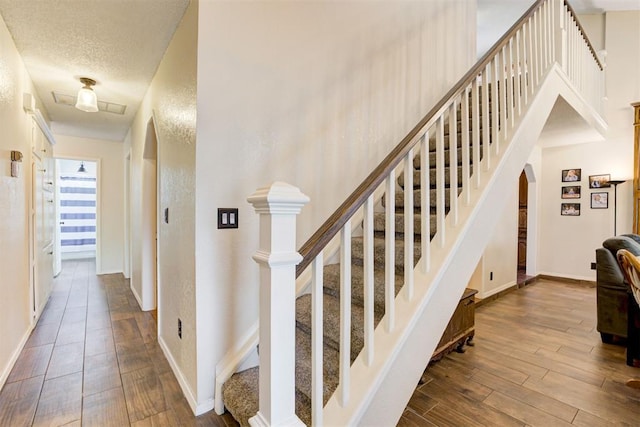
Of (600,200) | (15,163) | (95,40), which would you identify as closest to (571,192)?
(600,200)

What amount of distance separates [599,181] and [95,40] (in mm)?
6667

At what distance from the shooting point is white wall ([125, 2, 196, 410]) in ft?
5.88

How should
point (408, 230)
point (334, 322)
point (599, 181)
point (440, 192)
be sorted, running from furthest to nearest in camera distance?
point (599, 181) < point (334, 322) < point (440, 192) < point (408, 230)

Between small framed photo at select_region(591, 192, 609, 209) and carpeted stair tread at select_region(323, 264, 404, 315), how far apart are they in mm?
5098

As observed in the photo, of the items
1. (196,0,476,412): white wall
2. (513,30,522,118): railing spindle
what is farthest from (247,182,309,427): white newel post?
(513,30,522,118): railing spindle

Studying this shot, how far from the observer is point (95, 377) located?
6.97ft

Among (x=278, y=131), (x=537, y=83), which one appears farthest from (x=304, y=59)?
(x=537, y=83)

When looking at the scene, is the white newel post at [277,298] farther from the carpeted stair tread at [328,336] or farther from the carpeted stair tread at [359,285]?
the carpeted stair tread at [359,285]

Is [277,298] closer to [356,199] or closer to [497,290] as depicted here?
[356,199]

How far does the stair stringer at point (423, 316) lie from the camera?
1247mm

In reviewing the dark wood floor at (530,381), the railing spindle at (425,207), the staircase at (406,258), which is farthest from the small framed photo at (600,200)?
the railing spindle at (425,207)

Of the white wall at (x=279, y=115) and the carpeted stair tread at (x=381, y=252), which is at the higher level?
the white wall at (x=279, y=115)

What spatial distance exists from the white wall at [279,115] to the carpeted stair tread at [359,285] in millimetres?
330

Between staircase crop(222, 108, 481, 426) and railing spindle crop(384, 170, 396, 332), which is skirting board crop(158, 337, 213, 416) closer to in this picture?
staircase crop(222, 108, 481, 426)
